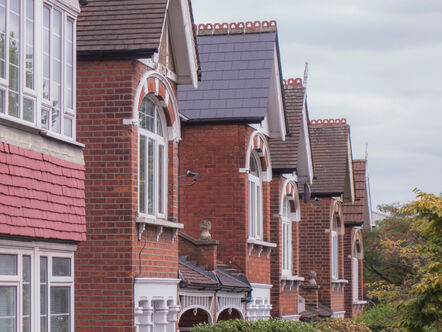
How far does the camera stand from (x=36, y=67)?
13602 mm

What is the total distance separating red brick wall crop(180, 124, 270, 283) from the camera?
25172 millimetres

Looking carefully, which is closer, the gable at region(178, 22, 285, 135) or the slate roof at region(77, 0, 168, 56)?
the slate roof at region(77, 0, 168, 56)

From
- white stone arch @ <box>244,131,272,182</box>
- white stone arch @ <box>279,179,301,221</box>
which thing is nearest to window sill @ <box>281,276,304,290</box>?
white stone arch @ <box>279,179,301,221</box>

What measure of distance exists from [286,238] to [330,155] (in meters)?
9.45

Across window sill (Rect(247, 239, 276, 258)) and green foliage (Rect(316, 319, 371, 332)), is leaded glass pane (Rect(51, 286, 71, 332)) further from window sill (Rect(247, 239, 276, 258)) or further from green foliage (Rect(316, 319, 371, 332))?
green foliage (Rect(316, 319, 371, 332))

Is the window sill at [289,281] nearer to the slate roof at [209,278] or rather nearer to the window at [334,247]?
the slate roof at [209,278]

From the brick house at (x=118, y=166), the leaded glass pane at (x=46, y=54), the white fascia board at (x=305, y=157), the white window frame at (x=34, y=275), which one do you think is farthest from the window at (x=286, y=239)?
the leaded glass pane at (x=46, y=54)

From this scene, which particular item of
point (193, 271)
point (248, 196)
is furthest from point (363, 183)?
point (193, 271)

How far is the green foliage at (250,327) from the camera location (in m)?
20.0

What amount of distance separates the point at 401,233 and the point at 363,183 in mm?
12520

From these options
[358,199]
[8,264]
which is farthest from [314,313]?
[8,264]

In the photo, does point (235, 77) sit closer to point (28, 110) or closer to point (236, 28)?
point (236, 28)

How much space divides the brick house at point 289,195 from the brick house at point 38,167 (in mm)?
14410

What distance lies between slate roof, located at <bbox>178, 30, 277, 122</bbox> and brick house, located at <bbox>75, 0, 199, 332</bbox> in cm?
641
